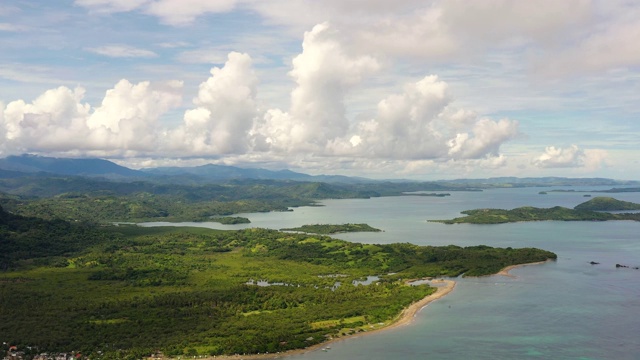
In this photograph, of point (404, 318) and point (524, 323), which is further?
point (404, 318)

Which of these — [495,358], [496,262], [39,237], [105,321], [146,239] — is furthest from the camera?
[146,239]

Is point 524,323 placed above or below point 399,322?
above

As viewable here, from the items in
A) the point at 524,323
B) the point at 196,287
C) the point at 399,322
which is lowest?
the point at 196,287

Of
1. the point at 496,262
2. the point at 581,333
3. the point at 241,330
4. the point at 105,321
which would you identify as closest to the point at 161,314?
the point at 105,321

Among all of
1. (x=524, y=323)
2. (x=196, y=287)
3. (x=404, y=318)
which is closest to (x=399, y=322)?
(x=404, y=318)

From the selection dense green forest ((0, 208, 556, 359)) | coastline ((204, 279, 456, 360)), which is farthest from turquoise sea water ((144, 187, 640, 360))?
dense green forest ((0, 208, 556, 359))

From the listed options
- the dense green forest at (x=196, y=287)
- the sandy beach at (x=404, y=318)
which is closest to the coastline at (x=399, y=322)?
the sandy beach at (x=404, y=318)

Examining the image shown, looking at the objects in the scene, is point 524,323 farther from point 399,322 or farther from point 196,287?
point 196,287

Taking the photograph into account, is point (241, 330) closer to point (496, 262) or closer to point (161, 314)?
point (161, 314)
